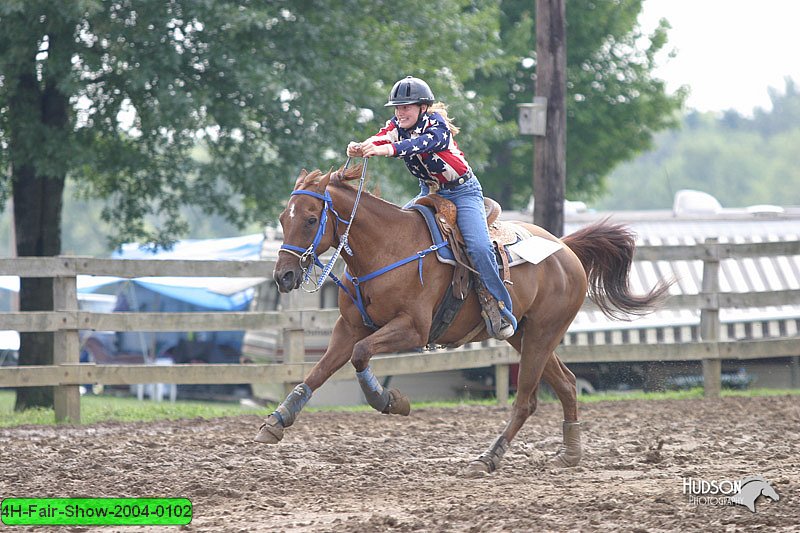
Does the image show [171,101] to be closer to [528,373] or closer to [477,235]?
[477,235]

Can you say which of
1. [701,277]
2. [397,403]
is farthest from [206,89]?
[701,277]

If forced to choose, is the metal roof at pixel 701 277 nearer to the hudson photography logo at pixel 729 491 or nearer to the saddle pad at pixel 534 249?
the saddle pad at pixel 534 249

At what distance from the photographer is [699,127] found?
142 metres

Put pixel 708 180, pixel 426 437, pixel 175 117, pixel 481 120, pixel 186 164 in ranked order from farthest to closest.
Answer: pixel 708 180
pixel 481 120
pixel 186 164
pixel 175 117
pixel 426 437

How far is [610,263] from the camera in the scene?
360 inches

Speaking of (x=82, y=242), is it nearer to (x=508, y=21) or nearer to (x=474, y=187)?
(x=508, y=21)

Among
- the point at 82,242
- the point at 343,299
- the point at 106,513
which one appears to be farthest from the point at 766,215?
the point at 82,242

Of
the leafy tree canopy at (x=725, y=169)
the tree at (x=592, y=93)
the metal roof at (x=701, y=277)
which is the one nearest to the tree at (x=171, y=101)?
the metal roof at (x=701, y=277)

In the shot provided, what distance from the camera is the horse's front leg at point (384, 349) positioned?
22.5 ft

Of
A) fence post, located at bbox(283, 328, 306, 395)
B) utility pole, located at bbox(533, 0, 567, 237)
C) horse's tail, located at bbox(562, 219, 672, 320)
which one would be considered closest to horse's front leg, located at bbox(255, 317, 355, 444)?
horse's tail, located at bbox(562, 219, 672, 320)

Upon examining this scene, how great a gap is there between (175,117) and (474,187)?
19.0 feet

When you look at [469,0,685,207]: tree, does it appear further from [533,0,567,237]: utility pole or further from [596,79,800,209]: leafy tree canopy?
[596,79,800,209]: leafy tree canopy

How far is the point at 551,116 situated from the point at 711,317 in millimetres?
2995

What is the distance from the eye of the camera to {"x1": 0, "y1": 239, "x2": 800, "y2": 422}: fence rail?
412 inches
